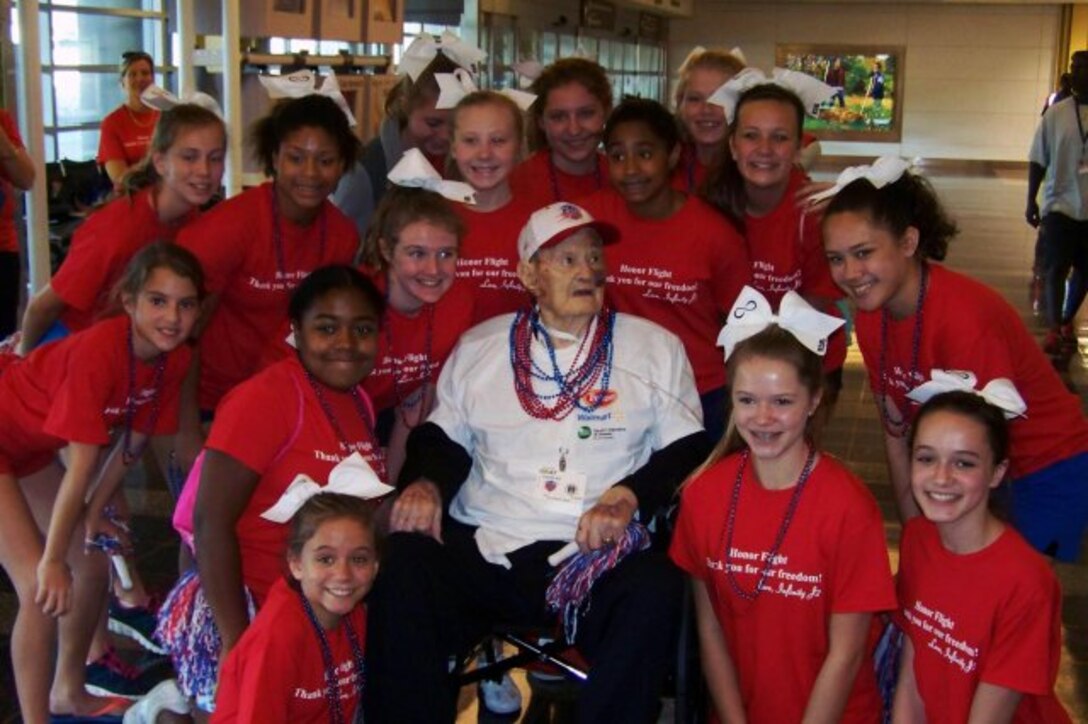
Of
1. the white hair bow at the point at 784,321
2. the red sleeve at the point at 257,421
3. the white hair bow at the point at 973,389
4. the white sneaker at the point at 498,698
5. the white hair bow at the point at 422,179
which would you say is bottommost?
the white sneaker at the point at 498,698

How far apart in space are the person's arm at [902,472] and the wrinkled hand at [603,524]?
2.26 feet

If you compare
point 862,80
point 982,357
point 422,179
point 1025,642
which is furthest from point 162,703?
point 862,80

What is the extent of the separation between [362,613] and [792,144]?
180cm

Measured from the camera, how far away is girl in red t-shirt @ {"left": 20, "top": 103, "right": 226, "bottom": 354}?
366 centimetres

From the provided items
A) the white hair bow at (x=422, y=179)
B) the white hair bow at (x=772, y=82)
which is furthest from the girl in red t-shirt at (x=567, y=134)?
the white hair bow at (x=422, y=179)

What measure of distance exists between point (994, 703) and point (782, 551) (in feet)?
1.61

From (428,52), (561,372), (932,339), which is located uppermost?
(428,52)

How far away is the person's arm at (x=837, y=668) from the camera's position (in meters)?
2.71

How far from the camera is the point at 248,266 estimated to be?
365 centimetres

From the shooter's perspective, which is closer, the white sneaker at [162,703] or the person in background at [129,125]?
the white sneaker at [162,703]

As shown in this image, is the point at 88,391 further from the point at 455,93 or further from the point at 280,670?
the point at 455,93

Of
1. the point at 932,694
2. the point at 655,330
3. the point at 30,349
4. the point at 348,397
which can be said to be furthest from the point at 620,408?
the point at 30,349

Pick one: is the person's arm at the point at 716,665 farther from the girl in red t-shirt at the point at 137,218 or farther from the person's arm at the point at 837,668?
the girl in red t-shirt at the point at 137,218

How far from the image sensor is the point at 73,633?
3.38 metres
